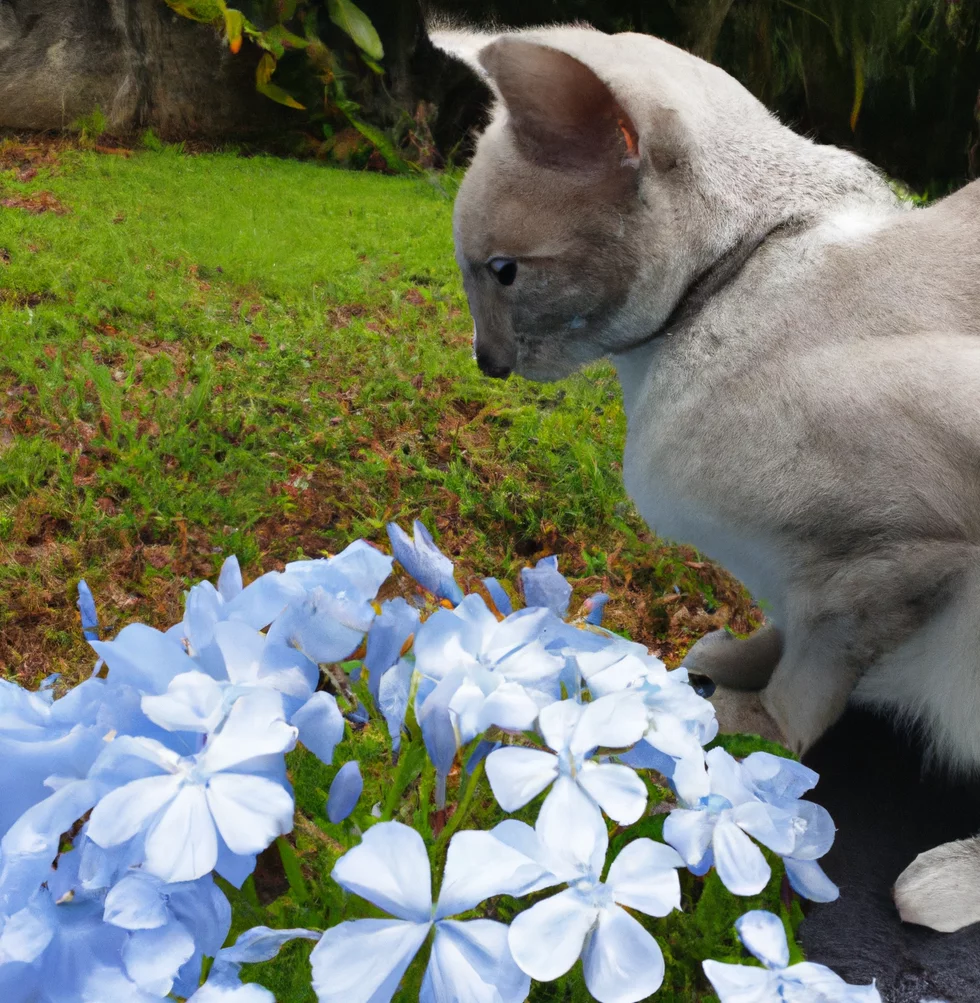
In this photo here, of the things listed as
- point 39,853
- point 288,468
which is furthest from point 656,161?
point 288,468

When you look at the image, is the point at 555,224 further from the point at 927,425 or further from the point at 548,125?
the point at 927,425

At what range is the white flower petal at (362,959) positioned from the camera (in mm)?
523

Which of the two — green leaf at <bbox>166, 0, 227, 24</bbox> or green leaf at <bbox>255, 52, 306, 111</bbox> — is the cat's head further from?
green leaf at <bbox>255, 52, 306, 111</bbox>

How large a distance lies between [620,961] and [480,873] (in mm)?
99

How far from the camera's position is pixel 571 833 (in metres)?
0.59

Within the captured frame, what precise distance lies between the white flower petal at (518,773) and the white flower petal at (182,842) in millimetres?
170

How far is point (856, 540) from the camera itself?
1.51 metres

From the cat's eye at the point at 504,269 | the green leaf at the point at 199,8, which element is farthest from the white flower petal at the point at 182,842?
the green leaf at the point at 199,8

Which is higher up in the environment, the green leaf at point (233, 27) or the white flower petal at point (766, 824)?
the white flower petal at point (766, 824)

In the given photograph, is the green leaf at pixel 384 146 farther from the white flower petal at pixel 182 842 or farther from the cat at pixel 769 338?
the white flower petal at pixel 182 842

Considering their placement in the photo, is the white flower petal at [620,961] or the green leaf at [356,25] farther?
the green leaf at [356,25]

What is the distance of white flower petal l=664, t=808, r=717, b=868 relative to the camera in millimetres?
664

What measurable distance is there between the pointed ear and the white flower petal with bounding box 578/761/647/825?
1.13m

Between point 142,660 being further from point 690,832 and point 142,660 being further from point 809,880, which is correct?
point 809,880
